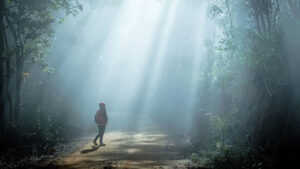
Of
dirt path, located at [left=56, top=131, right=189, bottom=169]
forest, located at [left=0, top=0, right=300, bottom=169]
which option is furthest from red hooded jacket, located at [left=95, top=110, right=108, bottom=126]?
dirt path, located at [left=56, top=131, right=189, bottom=169]

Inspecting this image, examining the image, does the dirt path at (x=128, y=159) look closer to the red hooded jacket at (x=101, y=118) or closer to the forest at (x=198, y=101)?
the forest at (x=198, y=101)

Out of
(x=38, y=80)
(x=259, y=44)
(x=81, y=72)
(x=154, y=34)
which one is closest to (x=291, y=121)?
(x=259, y=44)

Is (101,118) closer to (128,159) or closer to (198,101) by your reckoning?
(128,159)

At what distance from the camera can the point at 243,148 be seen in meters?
8.95

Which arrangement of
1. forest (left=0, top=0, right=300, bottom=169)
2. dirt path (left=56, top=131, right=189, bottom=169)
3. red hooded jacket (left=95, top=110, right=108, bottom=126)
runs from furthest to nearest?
red hooded jacket (left=95, top=110, right=108, bottom=126)
dirt path (left=56, top=131, right=189, bottom=169)
forest (left=0, top=0, right=300, bottom=169)

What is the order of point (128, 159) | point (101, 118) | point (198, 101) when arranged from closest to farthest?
point (128, 159), point (101, 118), point (198, 101)

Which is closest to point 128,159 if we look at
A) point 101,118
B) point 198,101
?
point 101,118

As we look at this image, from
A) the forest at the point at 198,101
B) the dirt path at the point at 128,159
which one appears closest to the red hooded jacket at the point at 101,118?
the forest at the point at 198,101

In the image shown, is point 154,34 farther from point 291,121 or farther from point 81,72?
point 291,121

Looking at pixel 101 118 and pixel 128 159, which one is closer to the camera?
pixel 128 159

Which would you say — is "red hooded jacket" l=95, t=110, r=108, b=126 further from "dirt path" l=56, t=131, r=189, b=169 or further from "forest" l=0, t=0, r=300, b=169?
"dirt path" l=56, t=131, r=189, b=169

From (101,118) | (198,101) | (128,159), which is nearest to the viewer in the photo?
(128,159)

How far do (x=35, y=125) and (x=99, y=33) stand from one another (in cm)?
1826

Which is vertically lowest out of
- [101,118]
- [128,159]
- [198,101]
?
[128,159]
